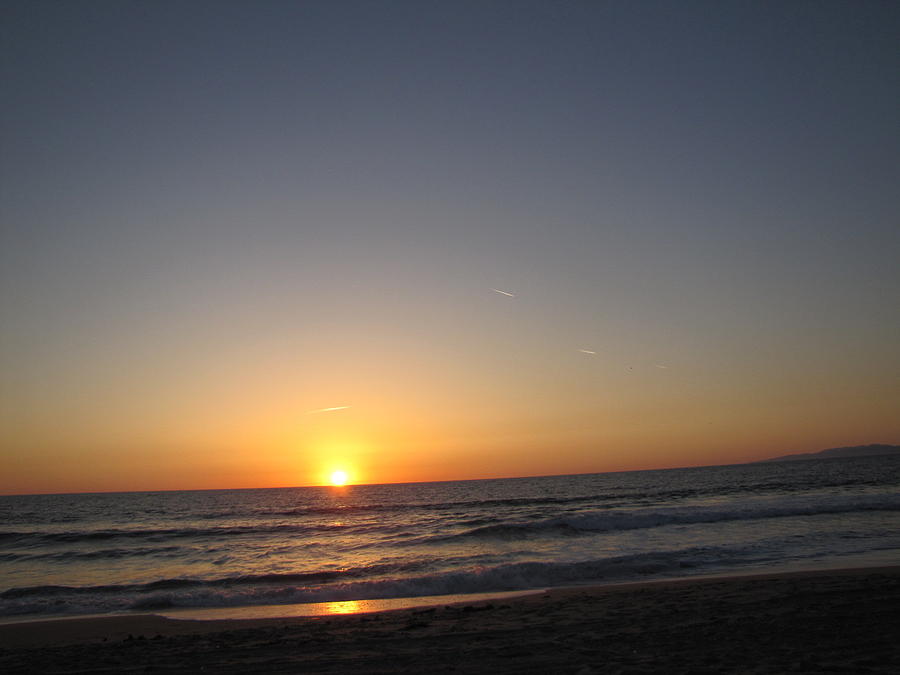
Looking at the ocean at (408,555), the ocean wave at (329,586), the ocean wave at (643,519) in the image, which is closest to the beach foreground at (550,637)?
the ocean wave at (329,586)

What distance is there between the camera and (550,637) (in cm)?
812

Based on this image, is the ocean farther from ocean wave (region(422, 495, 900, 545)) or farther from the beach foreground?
the beach foreground

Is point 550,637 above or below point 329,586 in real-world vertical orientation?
above

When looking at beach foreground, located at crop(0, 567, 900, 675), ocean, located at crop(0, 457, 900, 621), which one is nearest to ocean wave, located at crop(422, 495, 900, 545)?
ocean, located at crop(0, 457, 900, 621)

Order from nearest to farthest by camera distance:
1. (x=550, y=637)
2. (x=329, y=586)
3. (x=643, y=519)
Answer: (x=550, y=637), (x=329, y=586), (x=643, y=519)

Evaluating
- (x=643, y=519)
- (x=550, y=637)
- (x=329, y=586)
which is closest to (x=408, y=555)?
(x=329, y=586)

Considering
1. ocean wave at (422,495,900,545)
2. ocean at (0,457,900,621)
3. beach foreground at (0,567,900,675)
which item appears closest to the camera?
beach foreground at (0,567,900,675)

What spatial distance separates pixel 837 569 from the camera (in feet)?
43.0

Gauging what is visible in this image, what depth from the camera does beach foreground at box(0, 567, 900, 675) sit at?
6773 mm

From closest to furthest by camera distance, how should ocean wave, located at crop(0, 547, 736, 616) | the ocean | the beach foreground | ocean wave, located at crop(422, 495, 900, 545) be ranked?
1. the beach foreground
2. ocean wave, located at crop(0, 547, 736, 616)
3. the ocean
4. ocean wave, located at crop(422, 495, 900, 545)

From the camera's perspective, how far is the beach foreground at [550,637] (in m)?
6.77

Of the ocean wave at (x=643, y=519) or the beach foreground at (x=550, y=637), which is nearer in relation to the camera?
the beach foreground at (x=550, y=637)

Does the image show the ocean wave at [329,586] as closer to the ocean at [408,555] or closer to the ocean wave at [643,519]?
the ocean at [408,555]

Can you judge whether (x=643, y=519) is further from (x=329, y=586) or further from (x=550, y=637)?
(x=550, y=637)
